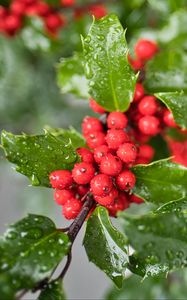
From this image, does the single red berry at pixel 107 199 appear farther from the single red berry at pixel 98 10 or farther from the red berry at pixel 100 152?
the single red berry at pixel 98 10

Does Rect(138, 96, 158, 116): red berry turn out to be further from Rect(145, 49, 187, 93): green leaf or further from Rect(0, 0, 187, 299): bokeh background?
Rect(0, 0, 187, 299): bokeh background

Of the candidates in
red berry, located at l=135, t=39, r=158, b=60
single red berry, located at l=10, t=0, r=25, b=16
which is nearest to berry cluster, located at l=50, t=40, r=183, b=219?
red berry, located at l=135, t=39, r=158, b=60

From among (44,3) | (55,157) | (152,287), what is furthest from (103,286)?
(55,157)

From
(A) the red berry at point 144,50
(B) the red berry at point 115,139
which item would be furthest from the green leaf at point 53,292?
(A) the red berry at point 144,50

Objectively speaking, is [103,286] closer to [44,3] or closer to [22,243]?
[44,3]

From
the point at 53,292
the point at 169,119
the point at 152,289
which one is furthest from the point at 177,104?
the point at 152,289

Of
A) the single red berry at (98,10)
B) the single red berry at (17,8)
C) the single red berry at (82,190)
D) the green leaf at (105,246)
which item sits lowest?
the green leaf at (105,246)
